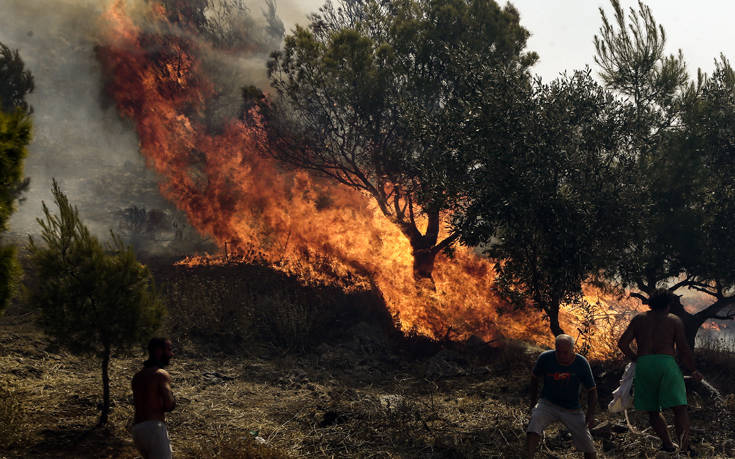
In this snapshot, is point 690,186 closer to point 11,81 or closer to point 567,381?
point 567,381

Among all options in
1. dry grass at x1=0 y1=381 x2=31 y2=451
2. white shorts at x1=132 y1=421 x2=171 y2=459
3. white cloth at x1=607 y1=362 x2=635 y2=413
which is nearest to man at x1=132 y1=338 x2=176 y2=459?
white shorts at x1=132 y1=421 x2=171 y2=459

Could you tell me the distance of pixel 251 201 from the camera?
2111 cm

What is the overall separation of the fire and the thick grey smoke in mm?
1465

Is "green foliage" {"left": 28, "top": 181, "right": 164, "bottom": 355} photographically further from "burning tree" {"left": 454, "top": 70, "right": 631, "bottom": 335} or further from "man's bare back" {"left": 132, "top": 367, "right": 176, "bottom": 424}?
"burning tree" {"left": 454, "top": 70, "right": 631, "bottom": 335}

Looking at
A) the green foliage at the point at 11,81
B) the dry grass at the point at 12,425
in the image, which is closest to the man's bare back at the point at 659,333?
the dry grass at the point at 12,425

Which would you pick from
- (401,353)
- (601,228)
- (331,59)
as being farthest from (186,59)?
(601,228)

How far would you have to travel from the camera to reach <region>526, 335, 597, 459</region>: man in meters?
6.17

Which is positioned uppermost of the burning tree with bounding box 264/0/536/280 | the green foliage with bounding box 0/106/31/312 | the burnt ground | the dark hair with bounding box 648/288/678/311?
the burning tree with bounding box 264/0/536/280

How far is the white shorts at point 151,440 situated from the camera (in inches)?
208

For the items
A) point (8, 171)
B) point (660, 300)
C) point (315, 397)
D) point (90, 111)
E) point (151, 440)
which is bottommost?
point (315, 397)

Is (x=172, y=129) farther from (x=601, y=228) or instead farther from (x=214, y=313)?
(x=601, y=228)

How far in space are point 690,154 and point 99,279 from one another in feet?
43.8

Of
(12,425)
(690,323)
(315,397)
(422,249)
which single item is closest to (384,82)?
→ (422,249)

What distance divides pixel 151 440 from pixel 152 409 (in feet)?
0.98
